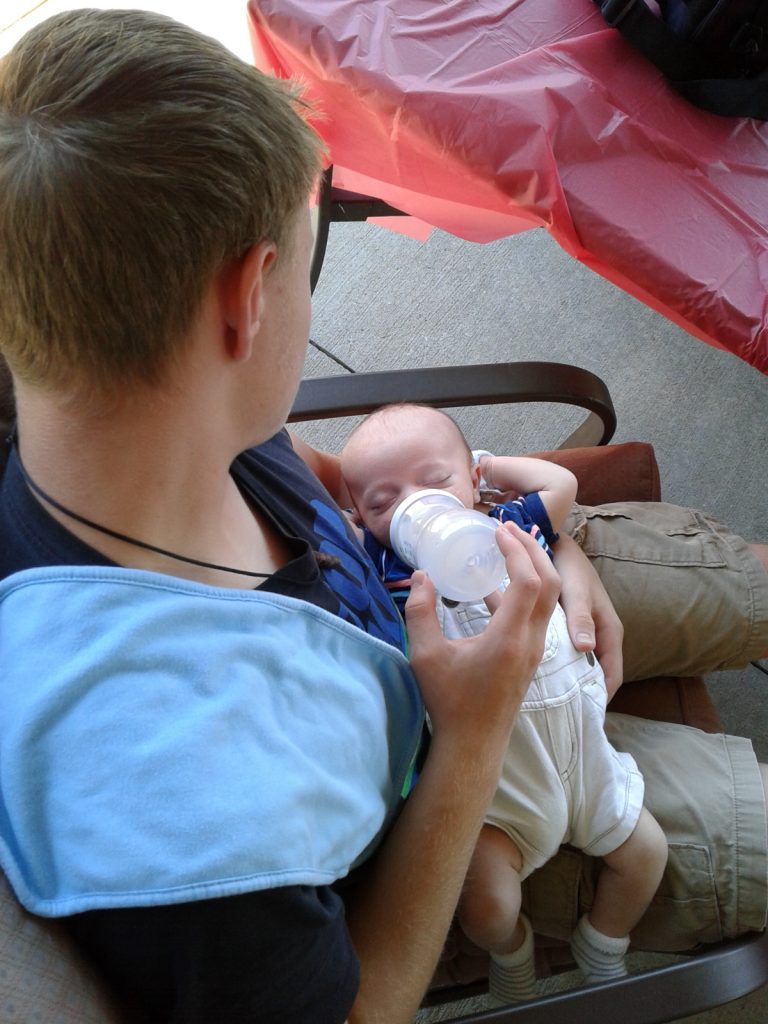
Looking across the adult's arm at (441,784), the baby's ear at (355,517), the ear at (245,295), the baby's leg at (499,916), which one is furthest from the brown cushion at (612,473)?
the ear at (245,295)

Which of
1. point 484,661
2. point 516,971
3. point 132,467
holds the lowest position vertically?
point 516,971

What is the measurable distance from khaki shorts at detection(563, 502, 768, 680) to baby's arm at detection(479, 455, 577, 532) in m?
0.08

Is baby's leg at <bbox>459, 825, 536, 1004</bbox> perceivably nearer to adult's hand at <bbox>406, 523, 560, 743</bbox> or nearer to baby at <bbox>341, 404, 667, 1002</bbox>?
baby at <bbox>341, 404, 667, 1002</bbox>

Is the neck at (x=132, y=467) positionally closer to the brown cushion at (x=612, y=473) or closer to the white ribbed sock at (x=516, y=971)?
the white ribbed sock at (x=516, y=971)

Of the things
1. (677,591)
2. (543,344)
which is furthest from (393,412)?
(543,344)

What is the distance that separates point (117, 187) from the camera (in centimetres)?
60

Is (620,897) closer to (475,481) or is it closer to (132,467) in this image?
(475,481)

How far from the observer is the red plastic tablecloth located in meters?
1.35

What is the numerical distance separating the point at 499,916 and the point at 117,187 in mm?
872

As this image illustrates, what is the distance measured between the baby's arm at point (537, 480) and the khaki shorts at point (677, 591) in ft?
0.25

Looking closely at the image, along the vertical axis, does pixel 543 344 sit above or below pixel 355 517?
below

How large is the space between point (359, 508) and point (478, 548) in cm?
31

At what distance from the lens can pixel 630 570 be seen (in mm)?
1309

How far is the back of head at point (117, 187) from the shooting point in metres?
0.60
